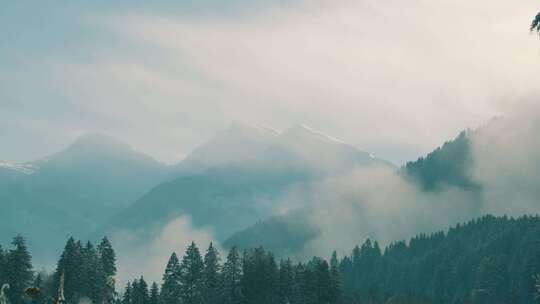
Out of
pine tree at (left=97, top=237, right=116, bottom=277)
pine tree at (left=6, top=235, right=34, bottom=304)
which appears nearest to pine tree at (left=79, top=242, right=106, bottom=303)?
pine tree at (left=97, top=237, right=116, bottom=277)

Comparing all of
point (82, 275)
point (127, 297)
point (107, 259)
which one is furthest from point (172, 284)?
point (82, 275)

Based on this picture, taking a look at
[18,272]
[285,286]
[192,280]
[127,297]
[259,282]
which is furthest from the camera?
[285,286]

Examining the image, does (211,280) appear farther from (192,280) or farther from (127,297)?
(127,297)

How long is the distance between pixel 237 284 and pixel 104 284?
28822mm

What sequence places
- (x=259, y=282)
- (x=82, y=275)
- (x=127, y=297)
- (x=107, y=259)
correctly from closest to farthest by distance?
(x=82, y=275) → (x=107, y=259) → (x=127, y=297) → (x=259, y=282)

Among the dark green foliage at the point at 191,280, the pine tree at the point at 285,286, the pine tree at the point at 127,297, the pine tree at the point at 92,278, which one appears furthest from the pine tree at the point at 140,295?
the pine tree at the point at 285,286

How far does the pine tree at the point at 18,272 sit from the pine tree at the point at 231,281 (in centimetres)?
3198

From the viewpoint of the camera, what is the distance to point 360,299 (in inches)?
7466

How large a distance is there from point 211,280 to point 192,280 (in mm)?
3107

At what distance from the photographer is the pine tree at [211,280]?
442 ft

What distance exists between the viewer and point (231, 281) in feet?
448

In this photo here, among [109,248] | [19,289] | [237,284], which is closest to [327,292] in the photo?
[237,284]

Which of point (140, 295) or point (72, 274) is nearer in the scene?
point (72, 274)

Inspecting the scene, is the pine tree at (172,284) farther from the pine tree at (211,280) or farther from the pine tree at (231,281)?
the pine tree at (231,281)
